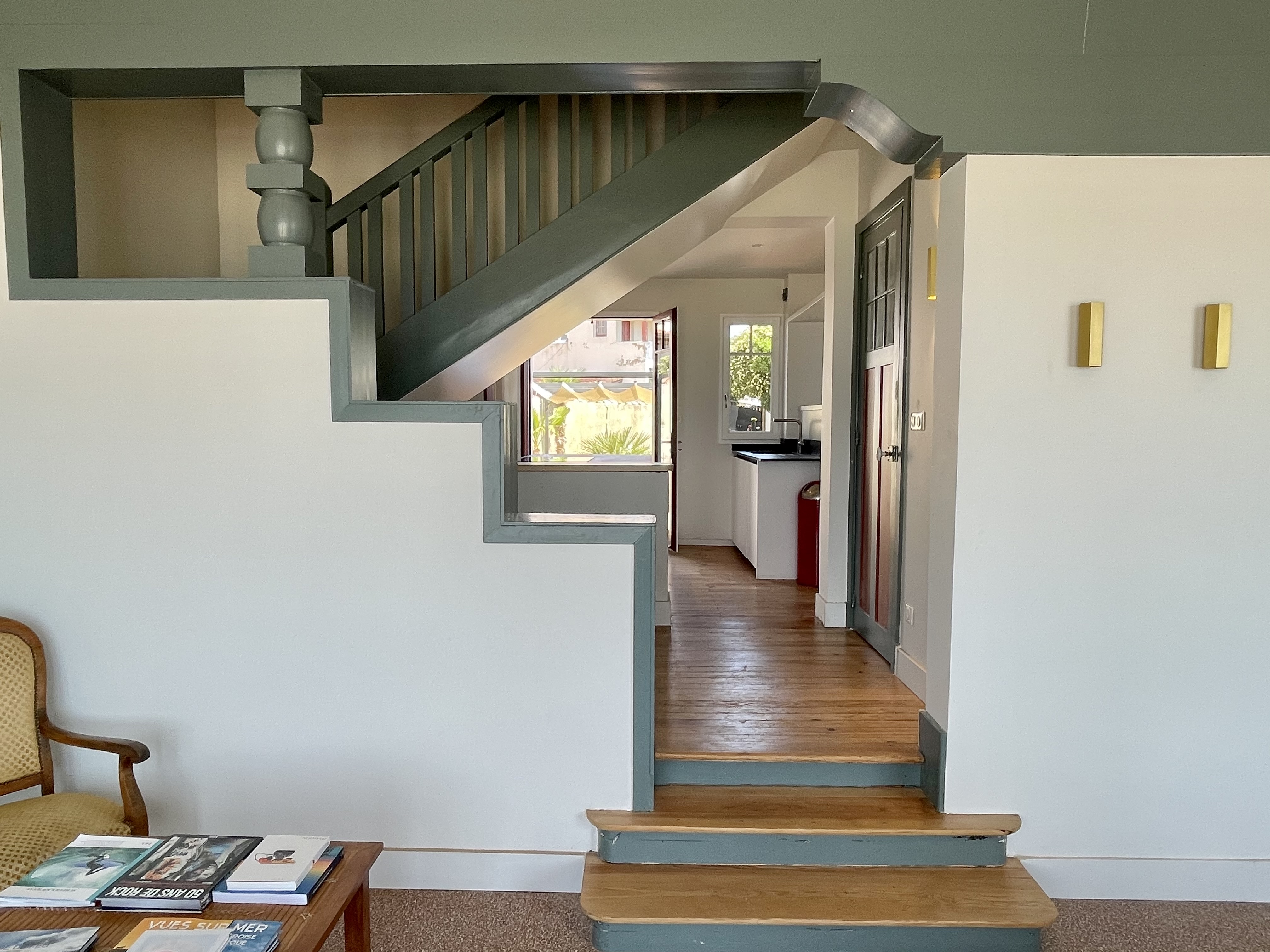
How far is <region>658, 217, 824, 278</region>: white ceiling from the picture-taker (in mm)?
4836

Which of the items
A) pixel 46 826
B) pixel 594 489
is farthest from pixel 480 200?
pixel 46 826

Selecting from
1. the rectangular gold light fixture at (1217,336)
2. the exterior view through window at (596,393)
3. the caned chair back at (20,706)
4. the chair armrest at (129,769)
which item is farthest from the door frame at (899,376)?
the exterior view through window at (596,393)

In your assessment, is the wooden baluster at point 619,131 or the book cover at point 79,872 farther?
the wooden baluster at point 619,131

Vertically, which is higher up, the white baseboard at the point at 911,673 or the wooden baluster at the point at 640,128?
the wooden baluster at the point at 640,128

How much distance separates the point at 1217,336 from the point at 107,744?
3348 millimetres

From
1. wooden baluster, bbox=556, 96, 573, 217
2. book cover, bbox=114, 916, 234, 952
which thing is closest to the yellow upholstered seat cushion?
book cover, bbox=114, 916, 234, 952

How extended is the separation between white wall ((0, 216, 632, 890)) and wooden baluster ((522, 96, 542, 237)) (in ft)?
3.35

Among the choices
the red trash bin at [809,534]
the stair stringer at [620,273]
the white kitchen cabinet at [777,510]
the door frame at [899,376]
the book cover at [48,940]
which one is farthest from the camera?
the white kitchen cabinet at [777,510]

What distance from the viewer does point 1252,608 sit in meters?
2.64

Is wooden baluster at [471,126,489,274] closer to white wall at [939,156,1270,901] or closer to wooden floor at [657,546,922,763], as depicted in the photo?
white wall at [939,156,1270,901]

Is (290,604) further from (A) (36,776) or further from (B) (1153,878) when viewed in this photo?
(B) (1153,878)

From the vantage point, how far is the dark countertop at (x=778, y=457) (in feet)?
19.9

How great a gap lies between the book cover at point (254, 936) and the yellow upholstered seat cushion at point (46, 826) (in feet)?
2.32

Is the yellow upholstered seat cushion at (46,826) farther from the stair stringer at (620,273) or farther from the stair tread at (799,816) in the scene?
the stair stringer at (620,273)
